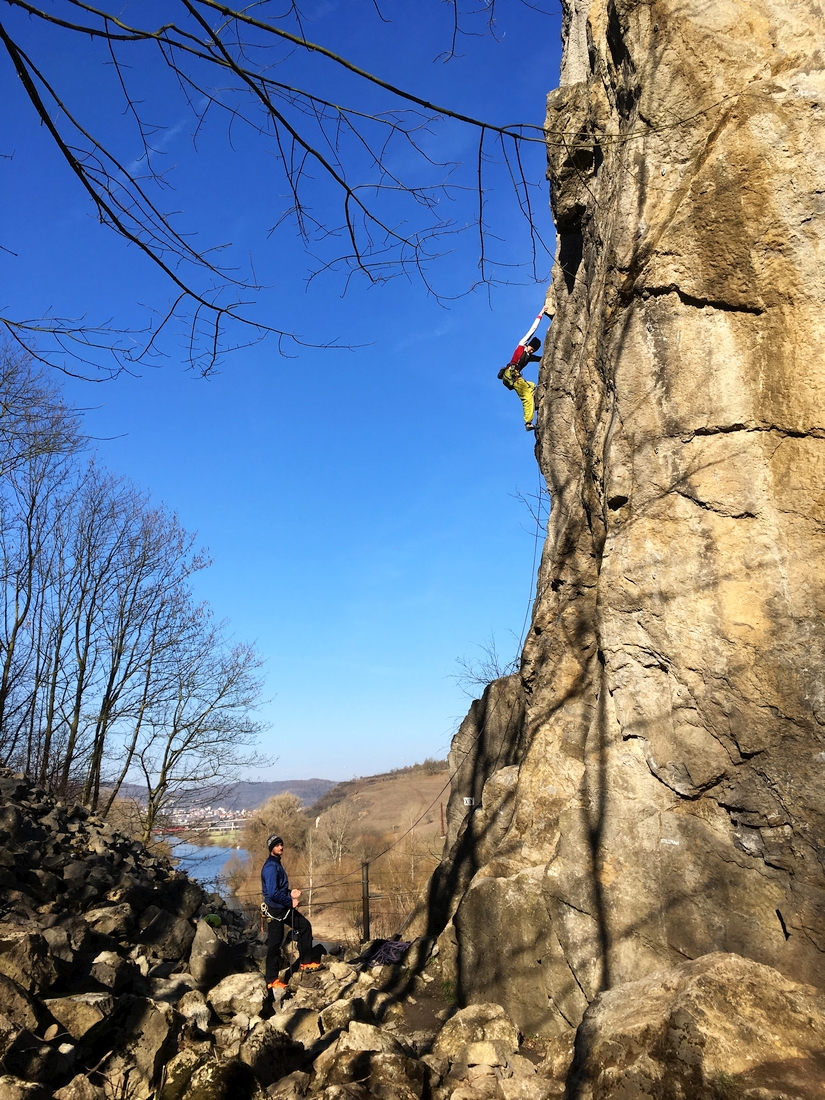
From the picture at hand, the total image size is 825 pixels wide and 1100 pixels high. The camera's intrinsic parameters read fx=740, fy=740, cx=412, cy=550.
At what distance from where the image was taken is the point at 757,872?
13.4ft

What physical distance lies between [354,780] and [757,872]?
57.7 metres

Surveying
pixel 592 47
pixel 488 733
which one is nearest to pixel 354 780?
pixel 488 733

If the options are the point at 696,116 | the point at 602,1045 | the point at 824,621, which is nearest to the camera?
the point at 602,1045

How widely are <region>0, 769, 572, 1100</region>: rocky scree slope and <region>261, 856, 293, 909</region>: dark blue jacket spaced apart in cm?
63

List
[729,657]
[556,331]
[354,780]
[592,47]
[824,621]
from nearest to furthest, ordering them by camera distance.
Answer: [824,621] < [729,657] < [592,47] < [556,331] < [354,780]

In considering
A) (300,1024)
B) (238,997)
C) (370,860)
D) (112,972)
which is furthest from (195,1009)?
(370,860)

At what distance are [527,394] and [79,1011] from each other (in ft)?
28.0

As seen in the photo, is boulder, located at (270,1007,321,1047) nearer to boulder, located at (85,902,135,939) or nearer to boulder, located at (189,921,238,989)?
boulder, located at (189,921,238,989)

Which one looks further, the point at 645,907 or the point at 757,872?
the point at 645,907

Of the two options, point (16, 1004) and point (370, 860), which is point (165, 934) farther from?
point (370, 860)

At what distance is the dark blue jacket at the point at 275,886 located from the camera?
7609 millimetres

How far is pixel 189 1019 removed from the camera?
5.15 m

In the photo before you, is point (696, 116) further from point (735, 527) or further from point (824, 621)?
point (824, 621)

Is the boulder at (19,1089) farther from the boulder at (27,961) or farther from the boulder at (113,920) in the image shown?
the boulder at (113,920)
